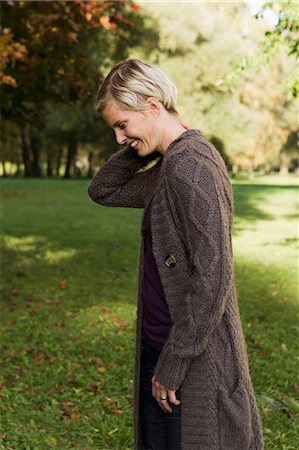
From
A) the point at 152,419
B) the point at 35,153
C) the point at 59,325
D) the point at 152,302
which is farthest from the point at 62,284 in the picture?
the point at 35,153

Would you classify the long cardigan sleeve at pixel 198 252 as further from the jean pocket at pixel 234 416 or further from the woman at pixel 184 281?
the jean pocket at pixel 234 416

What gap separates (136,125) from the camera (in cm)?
254

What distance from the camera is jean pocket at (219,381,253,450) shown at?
7.88ft

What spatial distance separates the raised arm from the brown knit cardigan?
708 mm

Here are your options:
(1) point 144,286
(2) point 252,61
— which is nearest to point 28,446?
(1) point 144,286

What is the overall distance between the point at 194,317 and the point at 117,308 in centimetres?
624

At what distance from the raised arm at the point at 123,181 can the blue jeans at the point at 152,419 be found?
2.64 ft

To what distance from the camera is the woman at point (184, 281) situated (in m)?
2.31

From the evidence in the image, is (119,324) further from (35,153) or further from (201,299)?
(35,153)

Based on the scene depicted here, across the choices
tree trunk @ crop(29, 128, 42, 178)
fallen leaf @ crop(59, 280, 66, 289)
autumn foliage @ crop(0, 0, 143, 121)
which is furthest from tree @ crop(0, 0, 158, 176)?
tree trunk @ crop(29, 128, 42, 178)

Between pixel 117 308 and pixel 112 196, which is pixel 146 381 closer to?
pixel 112 196

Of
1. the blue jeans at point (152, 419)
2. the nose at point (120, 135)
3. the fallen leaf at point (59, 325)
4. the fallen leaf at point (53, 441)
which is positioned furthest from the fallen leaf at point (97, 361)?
the nose at point (120, 135)

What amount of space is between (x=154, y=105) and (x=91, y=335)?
5.13 metres

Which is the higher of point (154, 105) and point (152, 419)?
point (154, 105)
